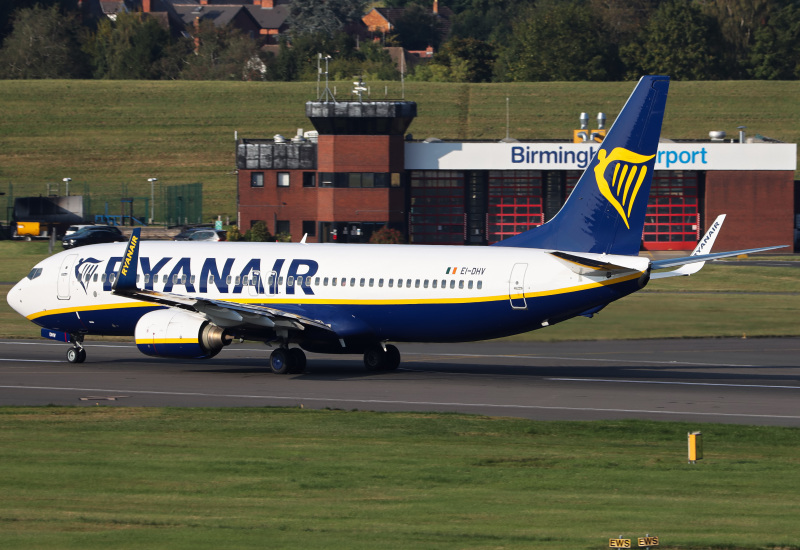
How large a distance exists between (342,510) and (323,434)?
781 centimetres

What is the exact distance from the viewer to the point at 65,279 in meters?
40.6

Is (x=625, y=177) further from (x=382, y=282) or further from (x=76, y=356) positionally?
(x=76, y=356)

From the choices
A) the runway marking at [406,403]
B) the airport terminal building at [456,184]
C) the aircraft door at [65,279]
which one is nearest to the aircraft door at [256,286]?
the runway marking at [406,403]

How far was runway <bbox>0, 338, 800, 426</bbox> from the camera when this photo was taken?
31.2 metres

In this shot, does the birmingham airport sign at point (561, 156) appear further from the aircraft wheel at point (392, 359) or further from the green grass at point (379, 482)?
the green grass at point (379, 482)

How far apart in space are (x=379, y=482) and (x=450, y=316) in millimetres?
15318

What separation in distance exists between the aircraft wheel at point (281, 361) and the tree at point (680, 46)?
14848 cm

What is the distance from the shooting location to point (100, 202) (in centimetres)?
12556

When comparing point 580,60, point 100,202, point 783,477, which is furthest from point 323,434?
point 580,60

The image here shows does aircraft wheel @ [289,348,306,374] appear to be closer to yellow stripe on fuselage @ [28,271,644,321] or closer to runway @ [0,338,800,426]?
runway @ [0,338,800,426]

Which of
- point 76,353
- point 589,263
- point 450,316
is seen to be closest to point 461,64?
point 76,353

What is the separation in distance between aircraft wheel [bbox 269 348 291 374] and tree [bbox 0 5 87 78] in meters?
164

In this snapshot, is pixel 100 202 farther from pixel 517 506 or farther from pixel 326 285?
pixel 517 506

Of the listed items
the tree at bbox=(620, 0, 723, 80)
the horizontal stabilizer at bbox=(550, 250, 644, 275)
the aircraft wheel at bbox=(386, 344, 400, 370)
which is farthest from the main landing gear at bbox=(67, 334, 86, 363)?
the tree at bbox=(620, 0, 723, 80)
